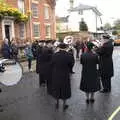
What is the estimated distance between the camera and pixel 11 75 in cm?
1071

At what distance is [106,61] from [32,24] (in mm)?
25586

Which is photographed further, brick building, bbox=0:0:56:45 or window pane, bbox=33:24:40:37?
window pane, bbox=33:24:40:37

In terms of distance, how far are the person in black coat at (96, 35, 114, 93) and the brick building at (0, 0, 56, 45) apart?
766 inches

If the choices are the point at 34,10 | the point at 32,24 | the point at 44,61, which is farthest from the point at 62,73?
the point at 34,10

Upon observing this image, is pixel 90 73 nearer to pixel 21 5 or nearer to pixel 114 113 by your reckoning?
pixel 114 113

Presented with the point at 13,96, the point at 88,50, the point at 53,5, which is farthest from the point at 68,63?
the point at 53,5

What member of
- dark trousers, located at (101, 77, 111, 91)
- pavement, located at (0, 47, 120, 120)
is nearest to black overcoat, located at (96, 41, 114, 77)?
dark trousers, located at (101, 77, 111, 91)

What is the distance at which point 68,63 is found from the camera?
9609 mm

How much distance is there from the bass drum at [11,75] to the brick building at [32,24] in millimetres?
19921

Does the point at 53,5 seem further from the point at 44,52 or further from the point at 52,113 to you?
the point at 52,113

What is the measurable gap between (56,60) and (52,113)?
136 centimetres

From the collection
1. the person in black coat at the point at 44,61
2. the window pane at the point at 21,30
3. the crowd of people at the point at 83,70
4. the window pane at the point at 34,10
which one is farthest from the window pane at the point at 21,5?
the crowd of people at the point at 83,70

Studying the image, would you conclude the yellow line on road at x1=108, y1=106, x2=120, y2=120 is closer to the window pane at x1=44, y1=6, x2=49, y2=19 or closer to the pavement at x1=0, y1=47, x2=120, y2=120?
the pavement at x1=0, y1=47, x2=120, y2=120

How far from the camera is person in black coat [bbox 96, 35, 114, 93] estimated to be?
1170cm
